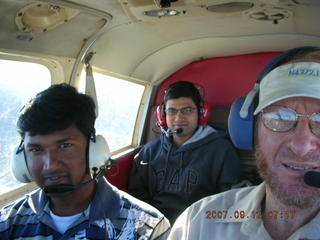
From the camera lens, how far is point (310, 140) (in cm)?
121

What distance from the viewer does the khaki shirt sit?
1242mm

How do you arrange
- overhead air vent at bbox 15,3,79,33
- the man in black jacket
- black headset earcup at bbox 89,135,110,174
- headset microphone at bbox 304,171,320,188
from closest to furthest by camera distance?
1. headset microphone at bbox 304,171,320,188
2. black headset earcup at bbox 89,135,110,174
3. overhead air vent at bbox 15,3,79,33
4. the man in black jacket

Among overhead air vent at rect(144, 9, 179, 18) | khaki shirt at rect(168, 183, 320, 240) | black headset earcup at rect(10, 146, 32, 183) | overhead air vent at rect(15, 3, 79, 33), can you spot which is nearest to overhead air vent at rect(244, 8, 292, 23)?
overhead air vent at rect(144, 9, 179, 18)

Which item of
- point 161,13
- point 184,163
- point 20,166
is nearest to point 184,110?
point 184,163

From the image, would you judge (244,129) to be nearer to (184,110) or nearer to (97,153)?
(97,153)

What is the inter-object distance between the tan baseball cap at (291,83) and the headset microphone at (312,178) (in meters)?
A: 0.27

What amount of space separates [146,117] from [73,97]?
2.52 m

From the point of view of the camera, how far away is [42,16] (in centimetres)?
206

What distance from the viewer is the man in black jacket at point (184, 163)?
9.99 feet

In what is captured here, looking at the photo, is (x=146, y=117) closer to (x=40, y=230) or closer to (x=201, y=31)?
(x=201, y=31)

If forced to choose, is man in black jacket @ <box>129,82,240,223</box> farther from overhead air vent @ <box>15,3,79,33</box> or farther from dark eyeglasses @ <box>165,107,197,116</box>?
overhead air vent @ <box>15,3,79,33</box>

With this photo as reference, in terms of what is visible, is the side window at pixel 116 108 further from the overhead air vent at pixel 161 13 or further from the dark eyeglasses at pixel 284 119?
the dark eyeglasses at pixel 284 119
